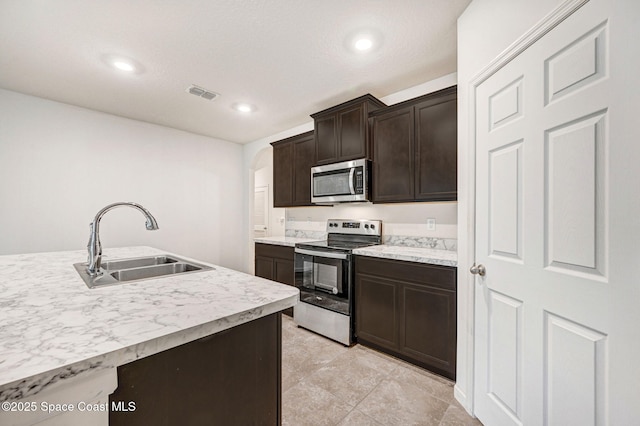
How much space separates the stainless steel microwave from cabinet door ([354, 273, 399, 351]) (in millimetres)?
831

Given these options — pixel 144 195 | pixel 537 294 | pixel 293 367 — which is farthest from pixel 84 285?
pixel 144 195

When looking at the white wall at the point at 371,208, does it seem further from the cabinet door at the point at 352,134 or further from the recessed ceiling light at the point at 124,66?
the recessed ceiling light at the point at 124,66

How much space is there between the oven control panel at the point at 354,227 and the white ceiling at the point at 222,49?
4.68ft

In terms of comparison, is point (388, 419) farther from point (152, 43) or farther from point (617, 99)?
point (152, 43)

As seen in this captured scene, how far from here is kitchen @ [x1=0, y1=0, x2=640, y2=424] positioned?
152 centimetres

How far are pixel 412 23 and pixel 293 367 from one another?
2722 mm

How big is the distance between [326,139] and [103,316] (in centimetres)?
263

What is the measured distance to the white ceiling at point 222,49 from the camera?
168cm

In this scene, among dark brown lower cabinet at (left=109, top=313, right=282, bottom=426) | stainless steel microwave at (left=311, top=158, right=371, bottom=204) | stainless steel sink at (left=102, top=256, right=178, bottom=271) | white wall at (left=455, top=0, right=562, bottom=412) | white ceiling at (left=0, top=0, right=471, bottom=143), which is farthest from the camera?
stainless steel microwave at (left=311, top=158, right=371, bottom=204)

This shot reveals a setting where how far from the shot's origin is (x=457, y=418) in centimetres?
162

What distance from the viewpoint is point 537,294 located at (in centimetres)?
120

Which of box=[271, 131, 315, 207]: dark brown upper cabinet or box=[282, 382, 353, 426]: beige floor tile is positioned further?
box=[271, 131, 315, 207]: dark brown upper cabinet

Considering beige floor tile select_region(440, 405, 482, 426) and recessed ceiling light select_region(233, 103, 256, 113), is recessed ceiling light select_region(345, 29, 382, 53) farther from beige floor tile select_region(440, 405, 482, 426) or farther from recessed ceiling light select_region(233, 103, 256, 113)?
beige floor tile select_region(440, 405, 482, 426)

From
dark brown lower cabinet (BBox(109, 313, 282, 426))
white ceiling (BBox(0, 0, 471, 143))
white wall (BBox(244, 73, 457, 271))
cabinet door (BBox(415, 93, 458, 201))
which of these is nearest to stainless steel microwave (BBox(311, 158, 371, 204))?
white wall (BBox(244, 73, 457, 271))
